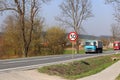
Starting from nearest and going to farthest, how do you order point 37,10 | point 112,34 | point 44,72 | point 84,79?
1. point 84,79
2. point 44,72
3. point 37,10
4. point 112,34

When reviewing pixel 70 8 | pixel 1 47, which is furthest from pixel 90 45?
pixel 1 47

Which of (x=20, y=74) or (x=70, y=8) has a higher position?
(x=70, y=8)

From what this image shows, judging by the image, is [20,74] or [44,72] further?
[44,72]

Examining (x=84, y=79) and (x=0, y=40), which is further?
(x=0, y=40)

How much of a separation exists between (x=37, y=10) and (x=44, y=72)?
99.2 ft

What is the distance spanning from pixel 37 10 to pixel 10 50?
16.3 metres

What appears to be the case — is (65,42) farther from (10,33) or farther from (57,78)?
(57,78)

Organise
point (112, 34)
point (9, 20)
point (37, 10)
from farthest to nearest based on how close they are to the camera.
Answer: point (112, 34), point (9, 20), point (37, 10)

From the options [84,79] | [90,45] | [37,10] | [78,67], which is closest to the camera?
[84,79]

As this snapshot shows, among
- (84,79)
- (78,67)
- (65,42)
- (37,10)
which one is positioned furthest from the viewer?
(65,42)

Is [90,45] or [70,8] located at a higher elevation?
[70,8]

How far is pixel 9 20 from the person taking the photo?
2557 inches

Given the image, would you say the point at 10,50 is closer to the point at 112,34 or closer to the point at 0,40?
the point at 0,40

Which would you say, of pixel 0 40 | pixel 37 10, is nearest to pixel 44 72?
pixel 37 10
